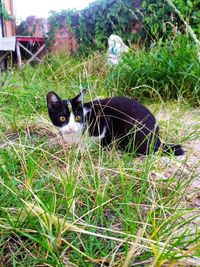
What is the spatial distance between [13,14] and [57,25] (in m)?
2.05

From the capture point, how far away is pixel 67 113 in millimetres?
1823

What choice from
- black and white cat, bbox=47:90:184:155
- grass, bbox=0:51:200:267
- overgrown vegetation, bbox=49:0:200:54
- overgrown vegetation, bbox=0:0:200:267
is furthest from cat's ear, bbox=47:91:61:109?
overgrown vegetation, bbox=49:0:200:54

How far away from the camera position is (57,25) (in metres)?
7.67

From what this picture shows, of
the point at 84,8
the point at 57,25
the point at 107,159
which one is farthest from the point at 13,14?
the point at 107,159

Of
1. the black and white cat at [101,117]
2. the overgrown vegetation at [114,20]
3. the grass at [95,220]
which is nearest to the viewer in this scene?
the grass at [95,220]

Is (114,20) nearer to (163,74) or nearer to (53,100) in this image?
(163,74)

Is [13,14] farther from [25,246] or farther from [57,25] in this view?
[25,246]

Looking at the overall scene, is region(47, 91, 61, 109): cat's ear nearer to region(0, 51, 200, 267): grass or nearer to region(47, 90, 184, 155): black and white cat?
region(47, 90, 184, 155): black and white cat

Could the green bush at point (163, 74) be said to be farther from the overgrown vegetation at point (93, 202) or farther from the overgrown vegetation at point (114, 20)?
the overgrown vegetation at point (114, 20)

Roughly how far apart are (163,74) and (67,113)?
4.22 ft

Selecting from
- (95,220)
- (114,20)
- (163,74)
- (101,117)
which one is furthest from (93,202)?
(114,20)

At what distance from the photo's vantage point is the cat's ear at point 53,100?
1796mm

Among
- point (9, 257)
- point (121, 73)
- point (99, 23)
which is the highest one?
point (99, 23)

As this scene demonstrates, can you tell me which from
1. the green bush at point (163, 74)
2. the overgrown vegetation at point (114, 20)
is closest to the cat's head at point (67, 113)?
the green bush at point (163, 74)
